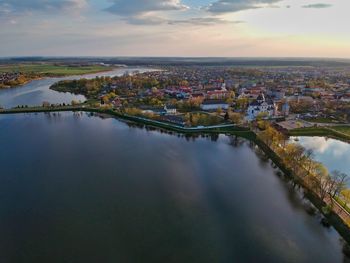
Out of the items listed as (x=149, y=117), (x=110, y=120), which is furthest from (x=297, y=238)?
(x=110, y=120)

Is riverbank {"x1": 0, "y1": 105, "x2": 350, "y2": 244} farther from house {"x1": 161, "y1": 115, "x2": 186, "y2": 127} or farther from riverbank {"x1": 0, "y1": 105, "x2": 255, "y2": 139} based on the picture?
house {"x1": 161, "y1": 115, "x2": 186, "y2": 127}

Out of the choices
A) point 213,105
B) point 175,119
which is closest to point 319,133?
point 175,119

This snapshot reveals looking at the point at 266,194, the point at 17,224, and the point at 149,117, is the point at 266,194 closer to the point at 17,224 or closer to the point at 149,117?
the point at 17,224

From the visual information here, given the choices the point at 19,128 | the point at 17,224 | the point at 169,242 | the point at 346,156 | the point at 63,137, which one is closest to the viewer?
the point at 169,242

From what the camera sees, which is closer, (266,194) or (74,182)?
(266,194)

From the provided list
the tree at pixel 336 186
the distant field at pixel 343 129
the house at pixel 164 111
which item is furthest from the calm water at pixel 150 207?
the house at pixel 164 111

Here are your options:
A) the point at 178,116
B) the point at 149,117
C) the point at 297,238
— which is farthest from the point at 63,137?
the point at 297,238

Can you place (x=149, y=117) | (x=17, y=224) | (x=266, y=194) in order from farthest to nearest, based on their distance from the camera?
(x=149, y=117), (x=266, y=194), (x=17, y=224)
